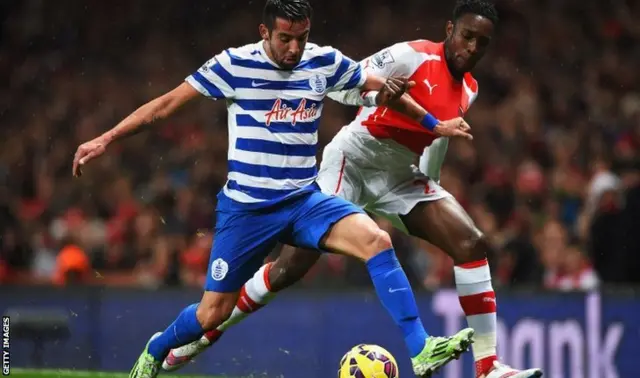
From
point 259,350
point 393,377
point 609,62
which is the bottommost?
point 259,350

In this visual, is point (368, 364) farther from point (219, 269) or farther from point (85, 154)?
point (85, 154)

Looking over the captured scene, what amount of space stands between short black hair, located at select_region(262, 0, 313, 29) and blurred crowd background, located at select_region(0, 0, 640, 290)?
16.5 ft

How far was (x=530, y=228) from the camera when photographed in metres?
13.4

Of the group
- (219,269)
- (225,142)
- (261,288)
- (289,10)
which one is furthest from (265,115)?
(225,142)

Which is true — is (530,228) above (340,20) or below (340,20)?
below

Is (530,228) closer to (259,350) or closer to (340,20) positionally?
(259,350)

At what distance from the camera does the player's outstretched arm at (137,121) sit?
7719mm

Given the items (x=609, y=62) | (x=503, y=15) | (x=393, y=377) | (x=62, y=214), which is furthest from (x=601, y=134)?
(x=393, y=377)

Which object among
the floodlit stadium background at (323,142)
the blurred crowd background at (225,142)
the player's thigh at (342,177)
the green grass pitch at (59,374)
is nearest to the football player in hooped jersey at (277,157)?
the player's thigh at (342,177)

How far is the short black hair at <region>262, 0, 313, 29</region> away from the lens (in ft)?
25.7

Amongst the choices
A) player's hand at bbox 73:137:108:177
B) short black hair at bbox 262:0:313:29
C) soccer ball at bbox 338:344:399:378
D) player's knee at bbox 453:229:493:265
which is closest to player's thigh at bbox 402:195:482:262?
player's knee at bbox 453:229:493:265

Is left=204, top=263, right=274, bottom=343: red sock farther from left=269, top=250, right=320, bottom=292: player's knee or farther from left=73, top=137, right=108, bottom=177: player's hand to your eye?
left=73, top=137, right=108, bottom=177: player's hand

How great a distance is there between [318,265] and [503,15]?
17.6 ft

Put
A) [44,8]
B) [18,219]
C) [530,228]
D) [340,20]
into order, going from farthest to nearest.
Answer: [44,8] → [340,20] → [18,219] → [530,228]
